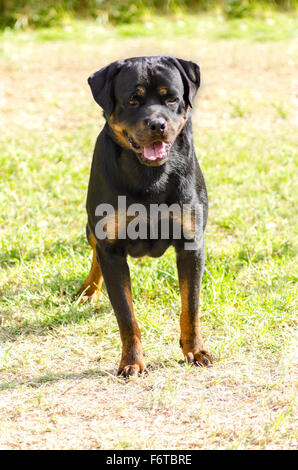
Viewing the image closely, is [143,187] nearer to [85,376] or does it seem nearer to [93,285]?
[85,376]

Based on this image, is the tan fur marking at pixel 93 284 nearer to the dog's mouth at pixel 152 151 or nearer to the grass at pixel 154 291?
the grass at pixel 154 291

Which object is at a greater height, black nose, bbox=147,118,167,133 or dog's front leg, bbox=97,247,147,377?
black nose, bbox=147,118,167,133

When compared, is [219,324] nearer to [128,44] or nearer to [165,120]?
[165,120]

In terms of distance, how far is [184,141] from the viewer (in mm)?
3904

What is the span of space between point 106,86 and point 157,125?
1.48 ft

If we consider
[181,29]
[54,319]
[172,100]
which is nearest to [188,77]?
[172,100]

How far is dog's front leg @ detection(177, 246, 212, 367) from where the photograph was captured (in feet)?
12.7

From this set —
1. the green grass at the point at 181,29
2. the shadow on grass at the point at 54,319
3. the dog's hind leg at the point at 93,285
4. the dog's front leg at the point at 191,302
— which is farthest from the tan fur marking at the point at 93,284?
the green grass at the point at 181,29

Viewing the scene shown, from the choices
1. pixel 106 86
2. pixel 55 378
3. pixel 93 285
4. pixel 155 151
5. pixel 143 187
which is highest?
pixel 106 86

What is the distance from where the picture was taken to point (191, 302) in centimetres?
386

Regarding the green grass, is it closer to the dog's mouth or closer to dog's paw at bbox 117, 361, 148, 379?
the dog's mouth

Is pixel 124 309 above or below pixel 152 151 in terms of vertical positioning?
below

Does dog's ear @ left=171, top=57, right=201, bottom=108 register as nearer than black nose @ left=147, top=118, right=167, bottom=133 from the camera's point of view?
No

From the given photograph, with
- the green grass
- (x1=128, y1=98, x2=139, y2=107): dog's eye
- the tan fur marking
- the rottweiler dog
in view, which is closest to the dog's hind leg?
the tan fur marking
